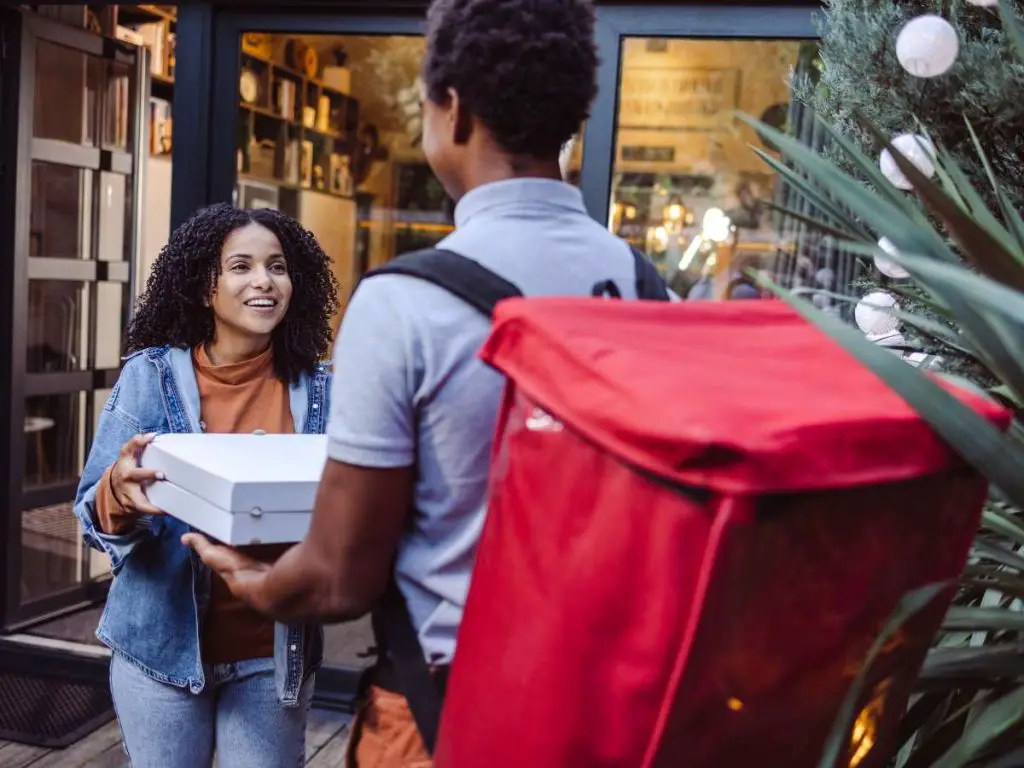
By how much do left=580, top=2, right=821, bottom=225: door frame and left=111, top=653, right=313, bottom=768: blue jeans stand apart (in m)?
2.19

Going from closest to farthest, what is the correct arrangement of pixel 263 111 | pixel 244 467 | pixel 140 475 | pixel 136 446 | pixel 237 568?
pixel 237 568, pixel 244 467, pixel 140 475, pixel 136 446, pixel 263 111

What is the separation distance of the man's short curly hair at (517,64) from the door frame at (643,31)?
8.14ft

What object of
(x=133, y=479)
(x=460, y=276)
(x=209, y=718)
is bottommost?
(x=209, y=718)

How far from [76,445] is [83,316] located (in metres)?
0.60

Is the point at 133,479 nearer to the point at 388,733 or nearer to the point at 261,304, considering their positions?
the point at 261,304

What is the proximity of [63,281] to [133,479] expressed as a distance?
355 centimetres

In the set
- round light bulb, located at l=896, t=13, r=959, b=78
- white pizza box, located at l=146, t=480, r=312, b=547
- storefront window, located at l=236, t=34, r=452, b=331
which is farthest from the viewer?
storefront window, located at l=236, t=34, r=452, b=331

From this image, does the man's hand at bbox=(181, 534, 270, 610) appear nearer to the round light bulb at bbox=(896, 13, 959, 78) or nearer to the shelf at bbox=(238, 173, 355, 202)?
the round light bulb at bbox=(896, 13, 959, 78)

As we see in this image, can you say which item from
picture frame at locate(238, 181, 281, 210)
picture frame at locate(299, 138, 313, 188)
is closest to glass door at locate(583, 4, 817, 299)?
picture frame at locate(238, 181, 281, 210)

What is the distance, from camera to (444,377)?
44.3 inches

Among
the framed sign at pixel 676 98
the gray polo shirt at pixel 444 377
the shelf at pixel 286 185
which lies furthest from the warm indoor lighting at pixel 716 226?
the gray polo shirt at pixel 444 377

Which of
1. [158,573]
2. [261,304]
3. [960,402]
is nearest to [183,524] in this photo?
[158,573]

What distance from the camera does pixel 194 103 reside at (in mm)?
4172

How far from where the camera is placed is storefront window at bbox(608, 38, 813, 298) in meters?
4.13
